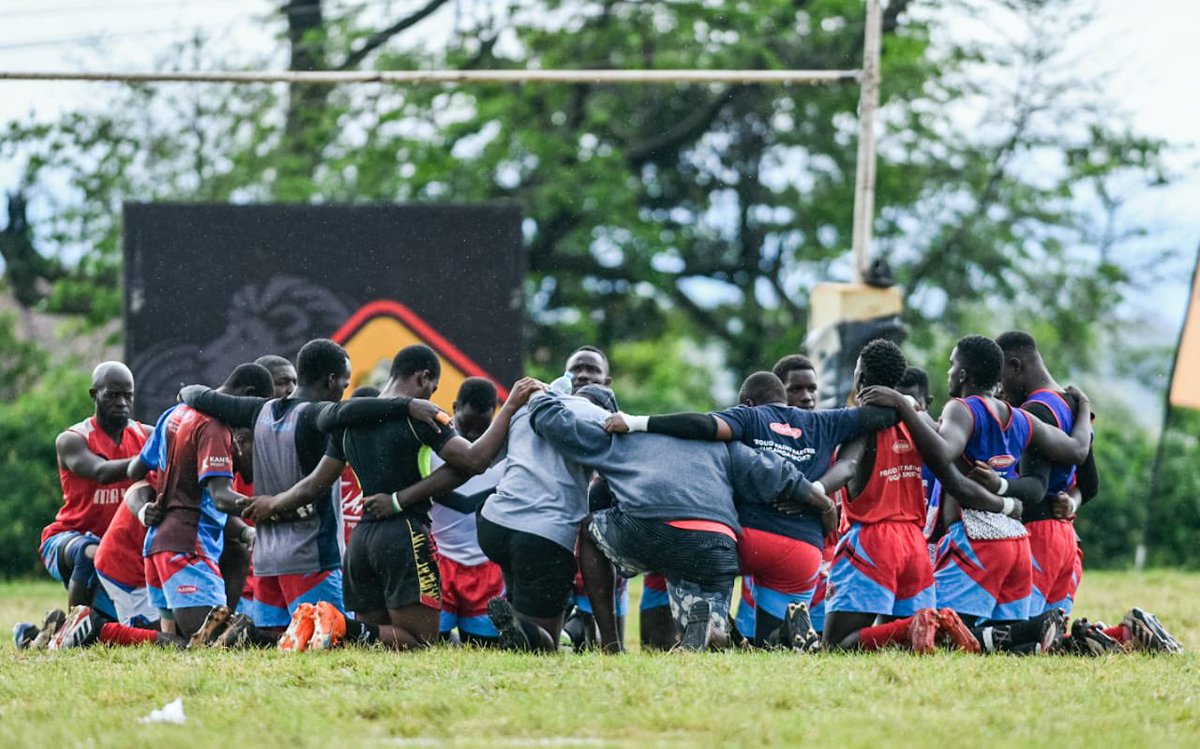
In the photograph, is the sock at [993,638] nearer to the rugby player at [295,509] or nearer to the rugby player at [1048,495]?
the rugby player at [1048,495]

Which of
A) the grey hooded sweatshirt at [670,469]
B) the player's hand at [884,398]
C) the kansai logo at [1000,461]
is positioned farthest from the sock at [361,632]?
the kansai logo at [1000,461]

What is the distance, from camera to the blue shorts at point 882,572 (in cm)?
998

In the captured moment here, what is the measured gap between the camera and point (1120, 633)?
10.2m

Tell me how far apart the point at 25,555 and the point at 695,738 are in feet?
56.3

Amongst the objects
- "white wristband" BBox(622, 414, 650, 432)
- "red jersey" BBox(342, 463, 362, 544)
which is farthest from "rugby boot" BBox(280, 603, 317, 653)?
"white wristband" BBox(622, 414, 650, 432)

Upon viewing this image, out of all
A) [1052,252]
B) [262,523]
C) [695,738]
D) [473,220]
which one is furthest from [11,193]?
[695,738]

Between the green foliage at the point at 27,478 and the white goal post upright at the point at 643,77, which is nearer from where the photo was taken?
the white goal post upright at the point at 643,77

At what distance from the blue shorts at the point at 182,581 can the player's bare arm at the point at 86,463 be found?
0.90m

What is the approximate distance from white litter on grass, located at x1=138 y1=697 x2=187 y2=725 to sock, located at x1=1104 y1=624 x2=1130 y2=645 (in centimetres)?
572

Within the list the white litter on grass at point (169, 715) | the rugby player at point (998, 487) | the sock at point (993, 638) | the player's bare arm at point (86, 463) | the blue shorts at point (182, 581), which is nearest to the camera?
the white litter on grass at point (169, 715)

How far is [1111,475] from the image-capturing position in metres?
24.2

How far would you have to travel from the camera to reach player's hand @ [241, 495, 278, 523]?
10250 mm

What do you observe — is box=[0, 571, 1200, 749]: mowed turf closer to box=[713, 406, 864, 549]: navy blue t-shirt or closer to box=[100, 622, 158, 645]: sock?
box=[713, 406, 864, 549]: navy blue t-shirt


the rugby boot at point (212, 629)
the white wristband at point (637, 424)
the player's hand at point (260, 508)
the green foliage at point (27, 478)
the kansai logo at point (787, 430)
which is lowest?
the green foliage at point (27, 478)
